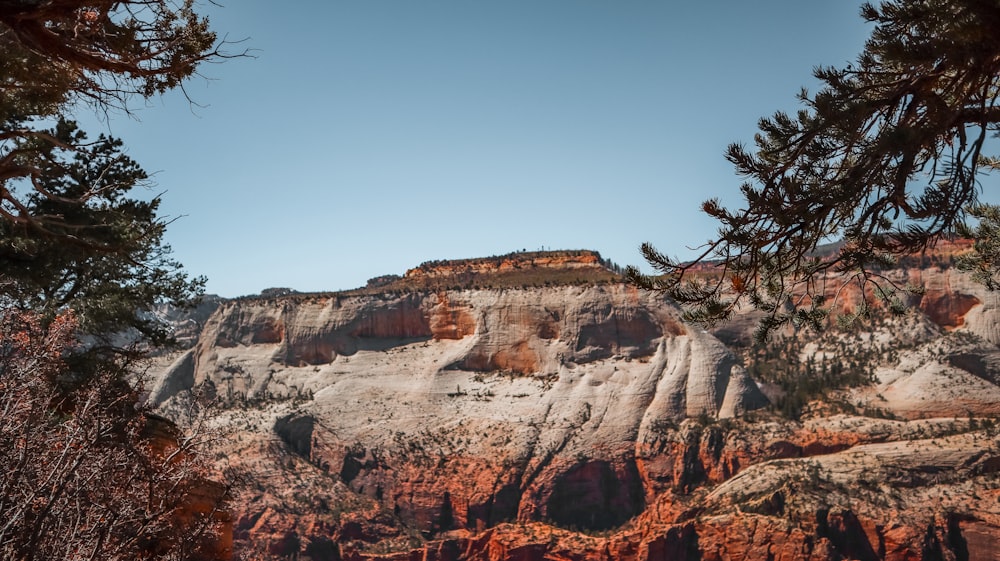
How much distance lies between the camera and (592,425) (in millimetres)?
54094

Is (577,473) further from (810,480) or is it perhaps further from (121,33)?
(121,33)

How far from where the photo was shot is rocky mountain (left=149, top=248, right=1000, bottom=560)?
39812 millimetres

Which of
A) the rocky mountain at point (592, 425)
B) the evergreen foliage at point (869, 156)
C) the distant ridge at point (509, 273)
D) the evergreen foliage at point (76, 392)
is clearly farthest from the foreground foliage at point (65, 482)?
the distant ridge at point (509, 273)

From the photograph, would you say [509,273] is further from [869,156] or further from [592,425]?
[869,156]

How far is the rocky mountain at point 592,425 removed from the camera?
3981 cm

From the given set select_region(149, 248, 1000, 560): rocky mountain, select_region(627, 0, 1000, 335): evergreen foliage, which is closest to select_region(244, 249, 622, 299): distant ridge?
select_region(149, 248, 1000, 560): rocky mountain

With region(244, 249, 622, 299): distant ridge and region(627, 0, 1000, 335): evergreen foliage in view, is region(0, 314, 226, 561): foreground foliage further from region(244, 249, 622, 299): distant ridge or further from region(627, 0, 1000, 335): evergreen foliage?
region(244, 249, 622, 299): distant ridge

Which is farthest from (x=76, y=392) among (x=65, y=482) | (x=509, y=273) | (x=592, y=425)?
(x=509, y=273)

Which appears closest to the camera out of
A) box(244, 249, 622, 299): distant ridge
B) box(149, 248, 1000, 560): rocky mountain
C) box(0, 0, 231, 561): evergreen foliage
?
box(0, 0, 231, 561): evergreen foliage

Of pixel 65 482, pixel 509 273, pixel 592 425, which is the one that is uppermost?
pixel 509 273

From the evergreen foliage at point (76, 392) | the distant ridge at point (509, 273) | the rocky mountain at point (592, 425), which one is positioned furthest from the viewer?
the distant ridge at point (509, 273)

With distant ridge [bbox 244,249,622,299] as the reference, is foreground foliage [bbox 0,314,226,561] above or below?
below

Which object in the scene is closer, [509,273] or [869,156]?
[869,156]

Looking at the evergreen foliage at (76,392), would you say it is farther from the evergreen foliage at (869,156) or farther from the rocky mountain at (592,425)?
the rocky mountain at (592,425)
